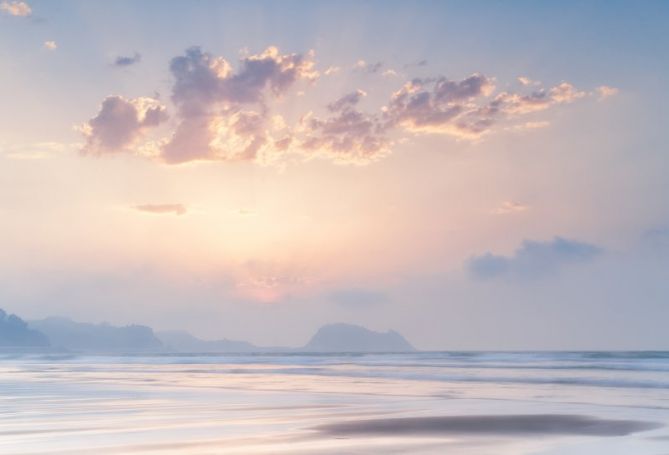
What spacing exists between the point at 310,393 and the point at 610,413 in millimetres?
9704

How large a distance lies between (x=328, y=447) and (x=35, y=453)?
403 cm

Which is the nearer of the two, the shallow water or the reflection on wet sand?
the shallow water

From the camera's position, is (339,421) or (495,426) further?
(339,421)

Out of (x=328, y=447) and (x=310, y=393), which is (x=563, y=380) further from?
(x=328, y=447)

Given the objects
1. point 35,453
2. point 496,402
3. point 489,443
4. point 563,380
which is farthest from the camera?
point 563,380

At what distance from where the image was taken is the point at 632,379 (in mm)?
30859

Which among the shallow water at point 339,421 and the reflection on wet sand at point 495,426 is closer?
the shallow water at point 339,421

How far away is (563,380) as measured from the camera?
30.6 m

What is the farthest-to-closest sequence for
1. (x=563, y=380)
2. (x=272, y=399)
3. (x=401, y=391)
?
1. (x=563, y=380)
2. (x=401, y=391)
3. (x=272, y=399)

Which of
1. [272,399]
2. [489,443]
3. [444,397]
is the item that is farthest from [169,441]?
[444,397]

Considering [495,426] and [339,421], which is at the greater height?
[339,421]

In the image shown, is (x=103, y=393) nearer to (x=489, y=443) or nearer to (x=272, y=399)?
(x=272, y=399)

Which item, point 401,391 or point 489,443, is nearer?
point 489,443

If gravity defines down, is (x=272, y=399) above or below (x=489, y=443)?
above
